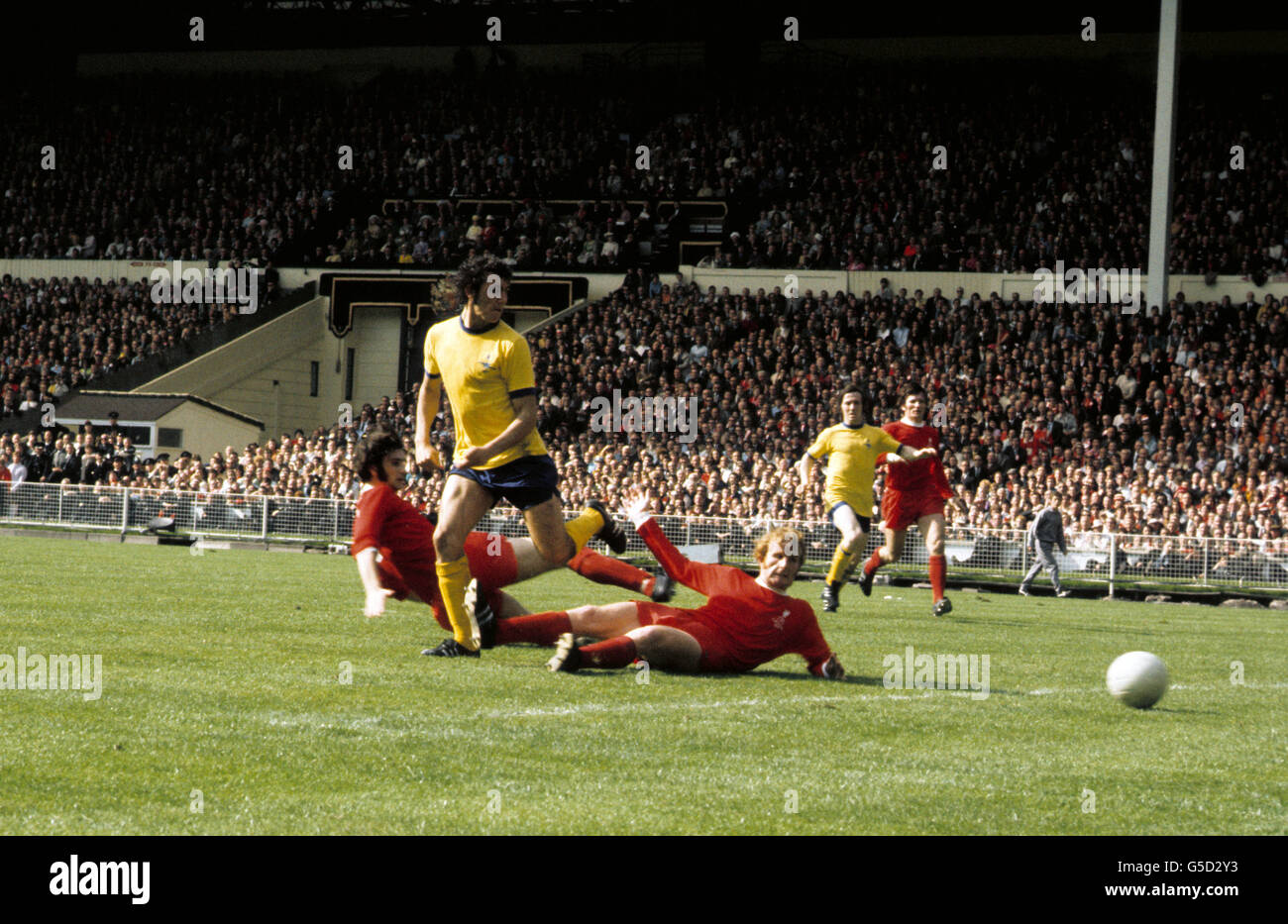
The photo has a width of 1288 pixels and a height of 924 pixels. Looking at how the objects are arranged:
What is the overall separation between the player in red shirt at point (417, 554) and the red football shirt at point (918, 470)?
6496 mm

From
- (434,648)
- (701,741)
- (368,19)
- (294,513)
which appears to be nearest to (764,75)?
(368,19)

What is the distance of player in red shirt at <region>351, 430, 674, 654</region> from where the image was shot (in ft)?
31.6

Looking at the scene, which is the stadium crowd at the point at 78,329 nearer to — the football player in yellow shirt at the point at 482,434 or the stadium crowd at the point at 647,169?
the stadium crowd at the point at 647,169

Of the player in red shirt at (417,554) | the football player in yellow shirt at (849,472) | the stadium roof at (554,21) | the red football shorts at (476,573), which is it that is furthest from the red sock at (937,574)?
the stadium roof at (554,21)

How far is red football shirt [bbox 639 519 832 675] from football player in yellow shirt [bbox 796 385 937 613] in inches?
257

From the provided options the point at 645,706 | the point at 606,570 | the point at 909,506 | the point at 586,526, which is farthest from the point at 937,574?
the point at 645,706

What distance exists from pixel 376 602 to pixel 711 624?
1906mm

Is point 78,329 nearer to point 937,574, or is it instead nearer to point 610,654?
point 937,574

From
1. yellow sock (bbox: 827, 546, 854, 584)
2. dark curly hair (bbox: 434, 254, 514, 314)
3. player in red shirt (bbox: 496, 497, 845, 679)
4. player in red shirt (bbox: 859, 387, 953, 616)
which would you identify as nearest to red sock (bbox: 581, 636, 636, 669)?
player in red shirt (bbox: 496, 497, 845, 679)

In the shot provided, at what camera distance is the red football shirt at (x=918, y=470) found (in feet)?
52.5

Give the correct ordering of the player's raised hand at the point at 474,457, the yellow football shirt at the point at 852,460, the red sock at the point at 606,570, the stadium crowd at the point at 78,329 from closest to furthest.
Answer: the player's raised hand at the point at 474,457, the red sock at the point at 606,570, the yellow football shirt at the point at 852,460, the stadium crowd at the point at 78,329

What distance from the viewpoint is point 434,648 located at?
969 cm
